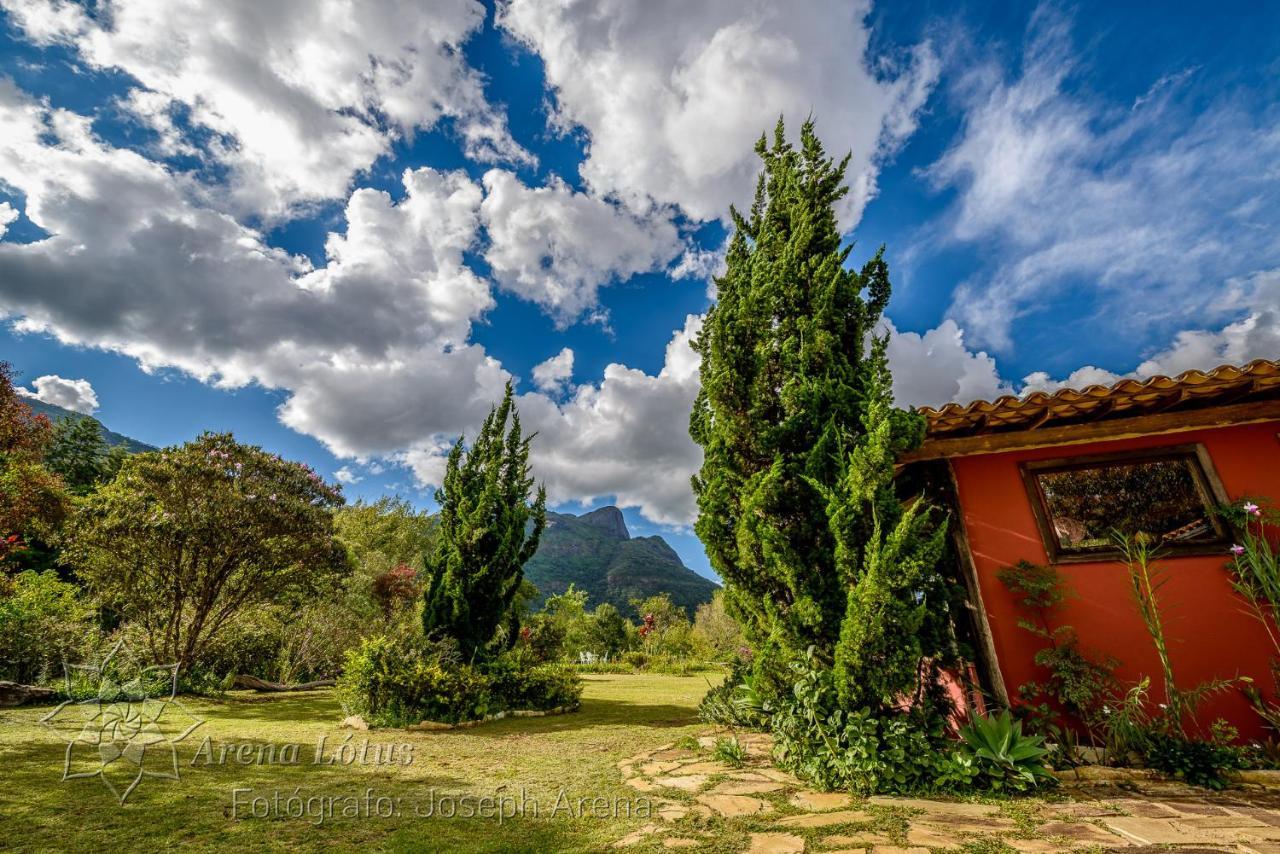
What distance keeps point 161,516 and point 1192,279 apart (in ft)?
61.0

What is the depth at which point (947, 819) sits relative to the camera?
10.4ft

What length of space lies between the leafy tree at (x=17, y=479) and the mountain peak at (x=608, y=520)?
10997 centimetres

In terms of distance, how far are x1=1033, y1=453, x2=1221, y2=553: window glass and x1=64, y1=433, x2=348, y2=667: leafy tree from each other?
1352cm

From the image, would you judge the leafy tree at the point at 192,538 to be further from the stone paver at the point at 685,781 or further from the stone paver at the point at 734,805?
the stone paver at the point at 734,805

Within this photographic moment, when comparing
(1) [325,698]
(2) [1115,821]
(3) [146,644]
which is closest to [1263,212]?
(2) [1115,821]

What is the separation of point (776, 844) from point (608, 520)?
126771 millimetres

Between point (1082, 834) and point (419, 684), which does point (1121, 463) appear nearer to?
point (1082, 834)

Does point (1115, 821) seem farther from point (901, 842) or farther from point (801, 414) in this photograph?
point (801, 414)

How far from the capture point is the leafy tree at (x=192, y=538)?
935 cm

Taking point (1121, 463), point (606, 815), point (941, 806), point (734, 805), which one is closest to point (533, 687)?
point (606, 815)

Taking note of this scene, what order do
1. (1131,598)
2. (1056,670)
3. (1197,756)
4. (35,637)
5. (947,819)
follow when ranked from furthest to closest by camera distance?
(35,637)
(1131,598)
(1056,670)
(1197,756)
(947,819)

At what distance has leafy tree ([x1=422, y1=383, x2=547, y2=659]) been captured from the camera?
8.47 m

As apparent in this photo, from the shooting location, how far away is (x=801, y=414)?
5.14 meters

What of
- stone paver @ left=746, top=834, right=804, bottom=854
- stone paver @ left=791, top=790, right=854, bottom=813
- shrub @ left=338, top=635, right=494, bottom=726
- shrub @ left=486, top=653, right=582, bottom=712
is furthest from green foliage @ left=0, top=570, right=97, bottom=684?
stone paver @ left=791, top=790, right=854, bottom=813
